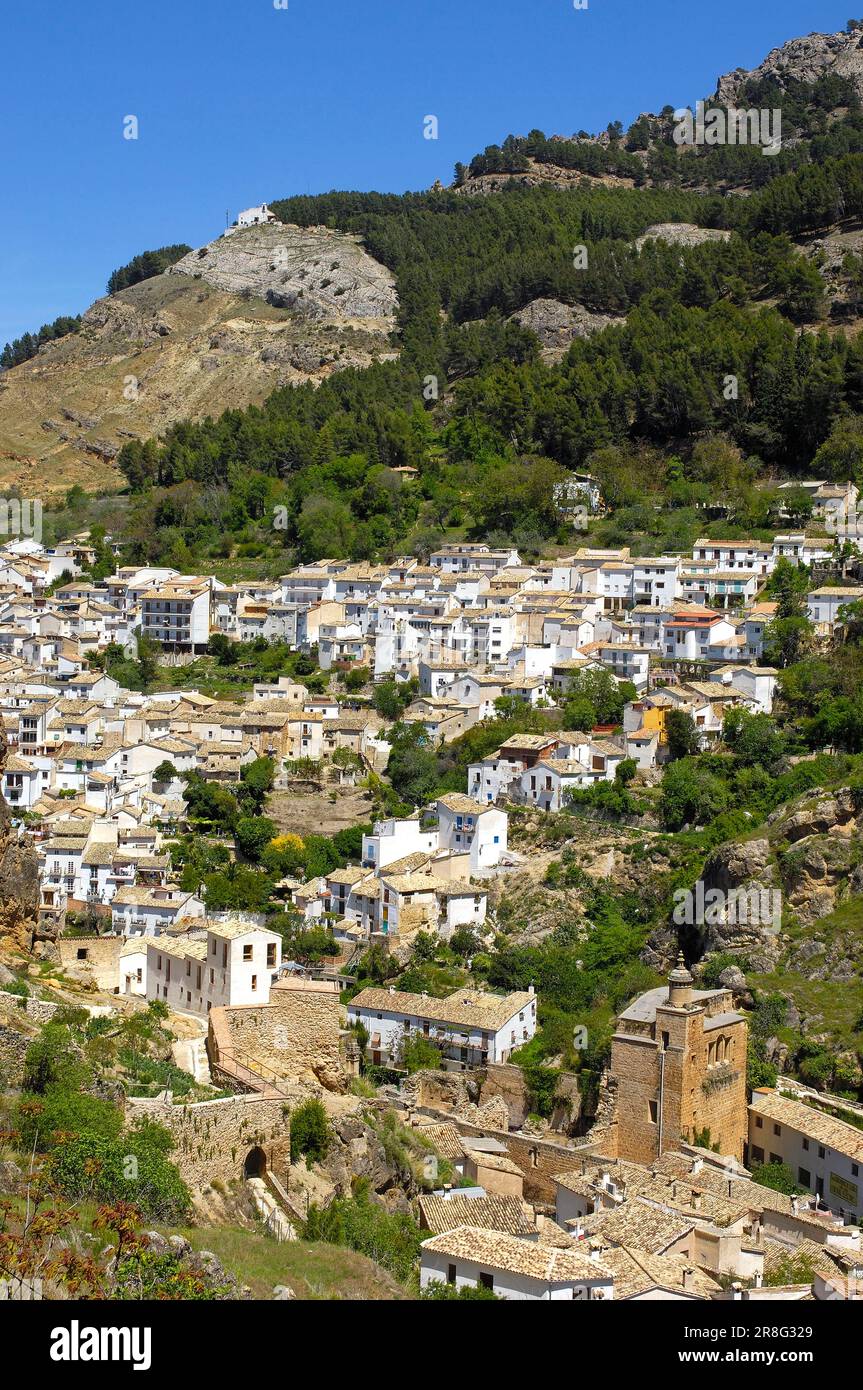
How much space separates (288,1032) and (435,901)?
18.1 meters

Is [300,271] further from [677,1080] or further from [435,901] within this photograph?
[677,1080]

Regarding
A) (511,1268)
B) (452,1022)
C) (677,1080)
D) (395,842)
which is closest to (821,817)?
(452,1022)

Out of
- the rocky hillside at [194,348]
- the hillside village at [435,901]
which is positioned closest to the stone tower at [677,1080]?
the hillside village at [435,901]

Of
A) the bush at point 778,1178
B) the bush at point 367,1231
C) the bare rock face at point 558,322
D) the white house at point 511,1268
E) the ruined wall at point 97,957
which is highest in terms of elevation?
the bare rock face at point 558,322

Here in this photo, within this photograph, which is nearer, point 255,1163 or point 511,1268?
point 255,1163

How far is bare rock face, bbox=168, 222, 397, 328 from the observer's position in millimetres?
98812

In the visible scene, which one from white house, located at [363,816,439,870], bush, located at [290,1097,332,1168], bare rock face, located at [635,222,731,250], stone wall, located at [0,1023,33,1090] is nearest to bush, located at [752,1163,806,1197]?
bush, located at [290,1097,332,1168]

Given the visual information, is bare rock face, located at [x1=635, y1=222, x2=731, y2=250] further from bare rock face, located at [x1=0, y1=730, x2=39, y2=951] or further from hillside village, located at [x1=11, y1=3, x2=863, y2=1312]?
bare rock face, located at [x1=0, y1=730, x2=39, y2=951]

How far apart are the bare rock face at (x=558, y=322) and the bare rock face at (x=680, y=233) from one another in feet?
26.7

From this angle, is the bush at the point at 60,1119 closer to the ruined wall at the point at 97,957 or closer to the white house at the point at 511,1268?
the white house at the point at 511,1268

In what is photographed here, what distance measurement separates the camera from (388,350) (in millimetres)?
90312

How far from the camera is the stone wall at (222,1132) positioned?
13531 millimetres

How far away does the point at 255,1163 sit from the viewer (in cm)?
1444

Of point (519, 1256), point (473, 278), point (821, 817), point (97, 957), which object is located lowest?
point (519, 1256)
